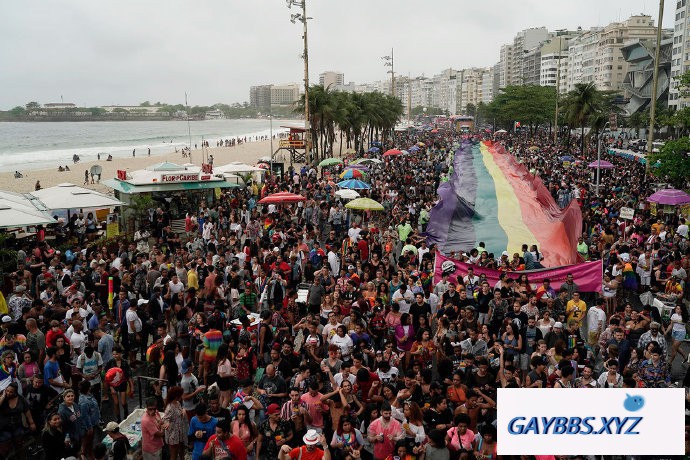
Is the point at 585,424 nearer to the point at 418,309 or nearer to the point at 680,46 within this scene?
the point at 418,309

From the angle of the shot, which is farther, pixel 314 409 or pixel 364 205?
pixel 364 205

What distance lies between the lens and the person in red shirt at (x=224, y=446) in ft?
20.9

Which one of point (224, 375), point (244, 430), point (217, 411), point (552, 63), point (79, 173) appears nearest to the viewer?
point (244, 430)

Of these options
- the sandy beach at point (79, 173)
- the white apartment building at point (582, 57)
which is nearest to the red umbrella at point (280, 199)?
the sandy beach at point (79, 173)

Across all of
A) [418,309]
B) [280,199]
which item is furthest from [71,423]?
[280,199]

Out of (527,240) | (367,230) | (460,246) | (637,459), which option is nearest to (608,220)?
(527,240)

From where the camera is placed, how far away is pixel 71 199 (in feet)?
59.3

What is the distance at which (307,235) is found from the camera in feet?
50.5

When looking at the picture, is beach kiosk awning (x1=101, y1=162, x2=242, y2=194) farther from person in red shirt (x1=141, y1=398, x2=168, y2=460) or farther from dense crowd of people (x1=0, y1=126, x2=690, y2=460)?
person in red shirt (x1=141, y1=398, x2=168, y2=460)

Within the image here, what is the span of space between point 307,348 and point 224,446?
286cm

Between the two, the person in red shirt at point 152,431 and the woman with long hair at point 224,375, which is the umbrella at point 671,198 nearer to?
the woman with long hair at point 224,375

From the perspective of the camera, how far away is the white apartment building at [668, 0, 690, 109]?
81250 mm

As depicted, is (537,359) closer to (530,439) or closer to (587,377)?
(587,377)

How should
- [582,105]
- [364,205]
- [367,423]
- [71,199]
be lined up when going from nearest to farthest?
1. [367,423]
2. [71,199]
3. [364,205]
4. [582,105]
